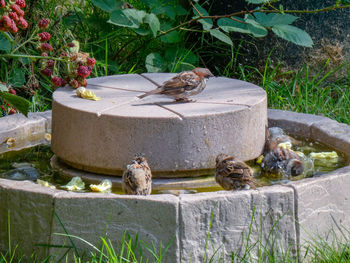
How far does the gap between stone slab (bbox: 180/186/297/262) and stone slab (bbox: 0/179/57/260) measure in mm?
725

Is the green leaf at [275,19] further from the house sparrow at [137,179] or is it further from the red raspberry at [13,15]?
the red raspberry at [13,15]

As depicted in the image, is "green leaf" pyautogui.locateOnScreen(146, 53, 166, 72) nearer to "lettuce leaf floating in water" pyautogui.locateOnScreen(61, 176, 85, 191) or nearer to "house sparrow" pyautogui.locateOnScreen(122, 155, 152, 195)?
"lettuce leaf floating in water" pyautogui.locateOnScreen(61, 176, 85, 191)

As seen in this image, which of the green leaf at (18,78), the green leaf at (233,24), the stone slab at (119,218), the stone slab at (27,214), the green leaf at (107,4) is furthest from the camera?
the green leaf at (107,4)

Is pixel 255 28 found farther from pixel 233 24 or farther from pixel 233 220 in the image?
pixel 233 220

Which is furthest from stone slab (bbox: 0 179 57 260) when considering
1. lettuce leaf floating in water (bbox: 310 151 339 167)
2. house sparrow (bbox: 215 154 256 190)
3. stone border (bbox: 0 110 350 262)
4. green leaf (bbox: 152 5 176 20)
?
green leaf (bbox: 152 5 176 20)

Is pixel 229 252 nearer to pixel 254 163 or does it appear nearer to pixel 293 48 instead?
pixel 254 163

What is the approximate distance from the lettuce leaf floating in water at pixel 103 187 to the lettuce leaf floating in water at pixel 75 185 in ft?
0.33

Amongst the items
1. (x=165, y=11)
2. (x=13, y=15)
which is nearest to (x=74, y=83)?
(x=13, y=15)

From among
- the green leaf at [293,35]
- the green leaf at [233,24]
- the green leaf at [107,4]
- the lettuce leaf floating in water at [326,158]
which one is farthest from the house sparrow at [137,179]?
the green leaf at [107,4]

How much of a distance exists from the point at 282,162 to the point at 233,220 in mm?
1041

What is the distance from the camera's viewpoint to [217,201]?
3289 mm

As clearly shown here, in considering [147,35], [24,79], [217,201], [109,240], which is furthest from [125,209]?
[147,35]

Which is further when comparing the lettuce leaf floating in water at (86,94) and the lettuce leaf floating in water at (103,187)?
the lettuce leaf floating in water at (86,94)

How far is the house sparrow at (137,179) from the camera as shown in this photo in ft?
11.8
